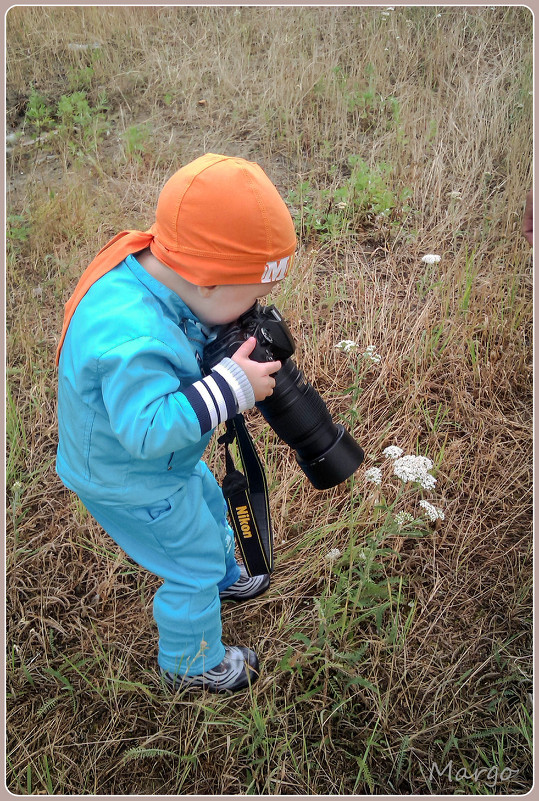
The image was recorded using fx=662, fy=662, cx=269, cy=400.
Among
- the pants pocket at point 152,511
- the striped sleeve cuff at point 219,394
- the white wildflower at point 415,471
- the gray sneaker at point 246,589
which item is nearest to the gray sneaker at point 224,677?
the gray sneaker at point 246,589

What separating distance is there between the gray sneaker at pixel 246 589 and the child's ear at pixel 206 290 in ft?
2.98

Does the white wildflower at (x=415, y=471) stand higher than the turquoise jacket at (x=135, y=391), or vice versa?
the turquoise jacket at (x=135, y=391)

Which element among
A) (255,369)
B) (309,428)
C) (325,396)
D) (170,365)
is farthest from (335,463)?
(325,396)

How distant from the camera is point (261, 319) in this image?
54.2 inches

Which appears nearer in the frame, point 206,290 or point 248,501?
point 206,290

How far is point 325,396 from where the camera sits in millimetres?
2363

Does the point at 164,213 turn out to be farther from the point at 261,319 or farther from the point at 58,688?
the point at 58,688

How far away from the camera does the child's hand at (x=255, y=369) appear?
4.28ft

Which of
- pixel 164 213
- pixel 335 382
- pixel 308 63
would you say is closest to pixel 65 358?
pixel 164 213

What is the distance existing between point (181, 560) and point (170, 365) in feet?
1.49

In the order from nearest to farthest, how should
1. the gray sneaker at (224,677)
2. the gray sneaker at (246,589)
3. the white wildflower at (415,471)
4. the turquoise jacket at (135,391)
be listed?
1. the turquoise jacket at (135,391)
2. the white wildflower at (415,471)
3. the gray sneaker at (224,677)
4. the gray sneaker at (246,589)

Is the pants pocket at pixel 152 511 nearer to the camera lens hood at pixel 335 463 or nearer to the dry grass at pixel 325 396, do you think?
the camera lens hood at pixel 335 463

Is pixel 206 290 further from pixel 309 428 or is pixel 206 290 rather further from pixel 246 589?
pixel 246 589

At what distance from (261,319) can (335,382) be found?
1053mm
